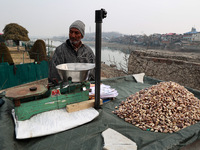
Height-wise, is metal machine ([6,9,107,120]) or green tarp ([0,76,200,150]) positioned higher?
metal machine ([6,9,107,120])

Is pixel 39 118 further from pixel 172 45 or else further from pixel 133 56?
pixel 172 45

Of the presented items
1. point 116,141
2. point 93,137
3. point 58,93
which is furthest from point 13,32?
point 116,141

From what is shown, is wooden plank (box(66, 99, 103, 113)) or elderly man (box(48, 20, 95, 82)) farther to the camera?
elderly man (box(48, 20, 95, 82))

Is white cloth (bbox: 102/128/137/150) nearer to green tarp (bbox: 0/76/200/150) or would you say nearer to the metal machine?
green tarp (bbox: 0/76/200/150)

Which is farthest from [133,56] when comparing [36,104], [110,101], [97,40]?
[36,104]

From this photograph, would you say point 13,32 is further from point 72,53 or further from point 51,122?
point 51,122

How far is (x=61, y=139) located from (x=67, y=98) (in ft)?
1.59

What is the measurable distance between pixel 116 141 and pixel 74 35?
5.88ft

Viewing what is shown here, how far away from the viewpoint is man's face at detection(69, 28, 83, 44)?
2.38m

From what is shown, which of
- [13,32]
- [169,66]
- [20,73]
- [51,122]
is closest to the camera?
[51,122]

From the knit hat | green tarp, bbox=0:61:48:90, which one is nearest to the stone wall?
the knit hat

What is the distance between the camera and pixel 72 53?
104 inches

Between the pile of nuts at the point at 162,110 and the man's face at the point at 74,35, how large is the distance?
132cm

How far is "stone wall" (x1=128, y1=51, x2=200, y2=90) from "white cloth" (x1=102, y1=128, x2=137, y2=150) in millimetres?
3360
